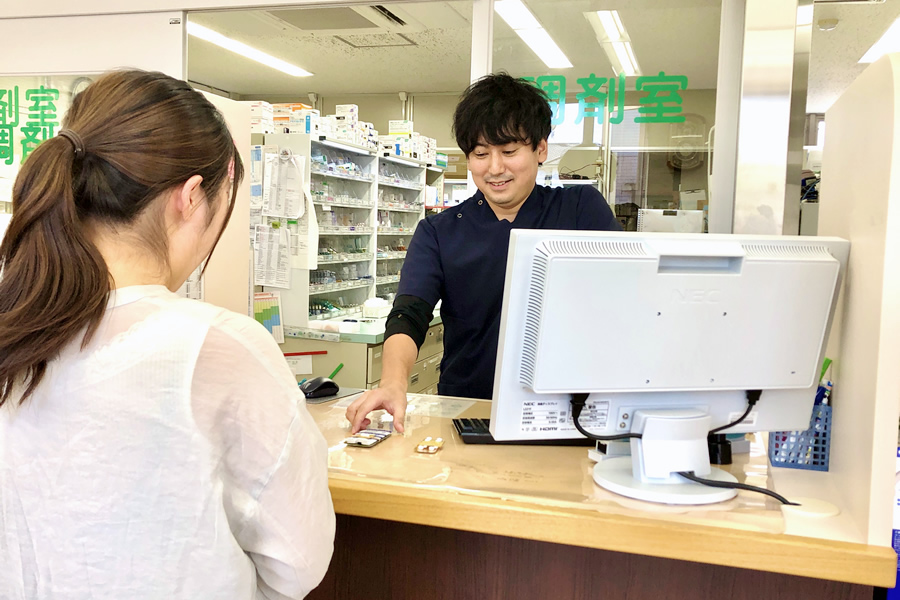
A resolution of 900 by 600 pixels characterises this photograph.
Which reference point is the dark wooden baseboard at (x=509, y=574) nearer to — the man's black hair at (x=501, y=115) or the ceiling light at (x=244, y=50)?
the man's black hair at (x=501, y=115)

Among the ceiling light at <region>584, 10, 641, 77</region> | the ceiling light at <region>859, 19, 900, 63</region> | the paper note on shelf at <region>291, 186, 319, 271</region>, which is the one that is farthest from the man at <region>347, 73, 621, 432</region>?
the ceiling light at <region>859, 19, 900, 63</region>

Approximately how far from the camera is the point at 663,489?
1.31 metres

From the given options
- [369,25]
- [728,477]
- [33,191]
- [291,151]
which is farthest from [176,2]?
[728,477]

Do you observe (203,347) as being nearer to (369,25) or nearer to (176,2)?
(176,2)

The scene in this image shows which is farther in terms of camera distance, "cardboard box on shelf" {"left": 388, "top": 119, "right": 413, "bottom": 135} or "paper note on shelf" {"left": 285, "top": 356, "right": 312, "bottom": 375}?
"cardboard box on shelf" {"left": 388, "top": 119, "right": 413, "bottom": 135}

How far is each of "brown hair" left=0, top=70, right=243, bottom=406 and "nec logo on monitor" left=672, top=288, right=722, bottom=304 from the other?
2.67ft

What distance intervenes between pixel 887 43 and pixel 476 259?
21.4 feet

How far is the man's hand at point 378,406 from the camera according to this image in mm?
1737

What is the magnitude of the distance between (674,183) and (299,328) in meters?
2.65

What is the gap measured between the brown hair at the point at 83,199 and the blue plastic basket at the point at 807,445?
1319 millimetres

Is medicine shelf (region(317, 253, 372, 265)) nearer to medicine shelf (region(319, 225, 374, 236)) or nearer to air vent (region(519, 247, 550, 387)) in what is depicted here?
medicine shelf (region(319, 225, 374, 236))

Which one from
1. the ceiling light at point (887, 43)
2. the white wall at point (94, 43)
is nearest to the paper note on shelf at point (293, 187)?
the white wall at point (94, 43)

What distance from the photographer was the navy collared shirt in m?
2.36

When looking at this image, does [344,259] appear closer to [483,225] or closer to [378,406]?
[483,225]
